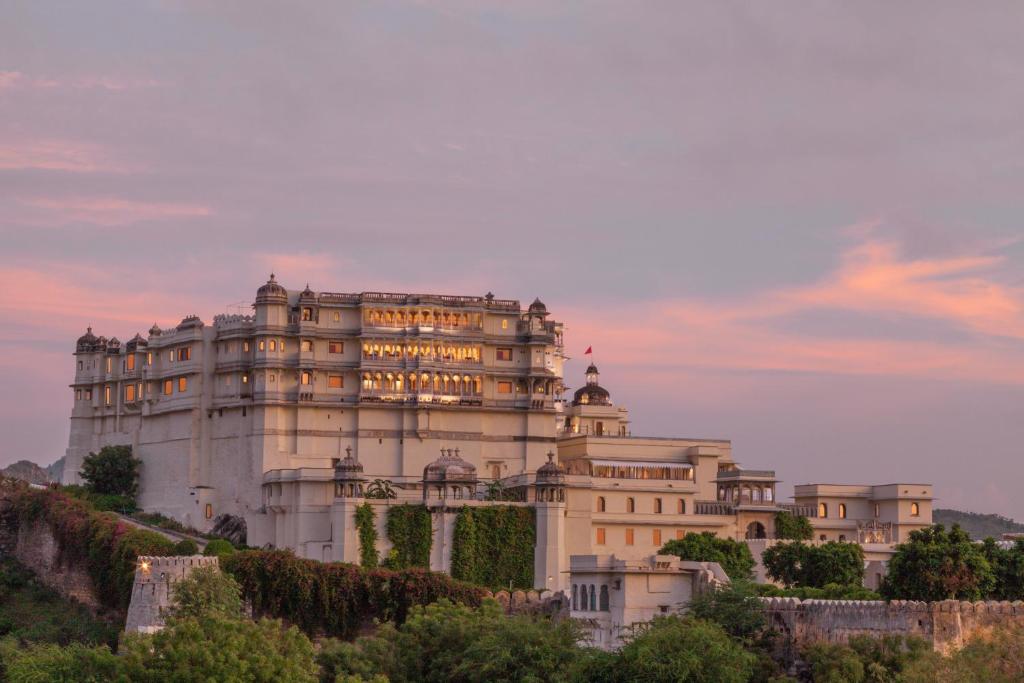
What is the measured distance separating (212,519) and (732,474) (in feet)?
108

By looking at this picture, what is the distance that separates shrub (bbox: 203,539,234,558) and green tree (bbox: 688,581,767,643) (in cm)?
2827

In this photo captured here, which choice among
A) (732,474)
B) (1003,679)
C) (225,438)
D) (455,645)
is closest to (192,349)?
(225,438)

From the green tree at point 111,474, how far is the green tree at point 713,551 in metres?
36.2

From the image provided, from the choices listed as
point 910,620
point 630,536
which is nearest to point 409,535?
point 630,536

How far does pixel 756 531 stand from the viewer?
402 feet

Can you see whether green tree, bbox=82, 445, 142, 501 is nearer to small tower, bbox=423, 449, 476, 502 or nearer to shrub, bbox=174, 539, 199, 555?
shrub, bbox=174, 539, 199, 555

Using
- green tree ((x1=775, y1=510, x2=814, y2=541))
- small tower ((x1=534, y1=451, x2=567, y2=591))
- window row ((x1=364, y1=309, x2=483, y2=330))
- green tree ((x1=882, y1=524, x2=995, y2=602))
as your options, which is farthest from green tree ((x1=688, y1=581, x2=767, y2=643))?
window row ((x1=364, y1=309, x2=483, y2=330))

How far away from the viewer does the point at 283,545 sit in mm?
113000

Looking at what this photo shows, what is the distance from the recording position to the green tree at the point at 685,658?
75.8 meters

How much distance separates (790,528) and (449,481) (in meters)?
24.2

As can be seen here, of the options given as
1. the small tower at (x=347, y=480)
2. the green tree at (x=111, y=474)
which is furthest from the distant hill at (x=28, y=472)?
the small tower at (x=347, y=480)

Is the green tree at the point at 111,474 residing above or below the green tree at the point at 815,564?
above

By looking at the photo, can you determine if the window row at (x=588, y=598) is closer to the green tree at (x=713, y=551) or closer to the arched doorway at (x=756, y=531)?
the green tree at (x=713, y=551)

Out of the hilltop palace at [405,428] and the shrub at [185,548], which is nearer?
the shrub at [185,548]
